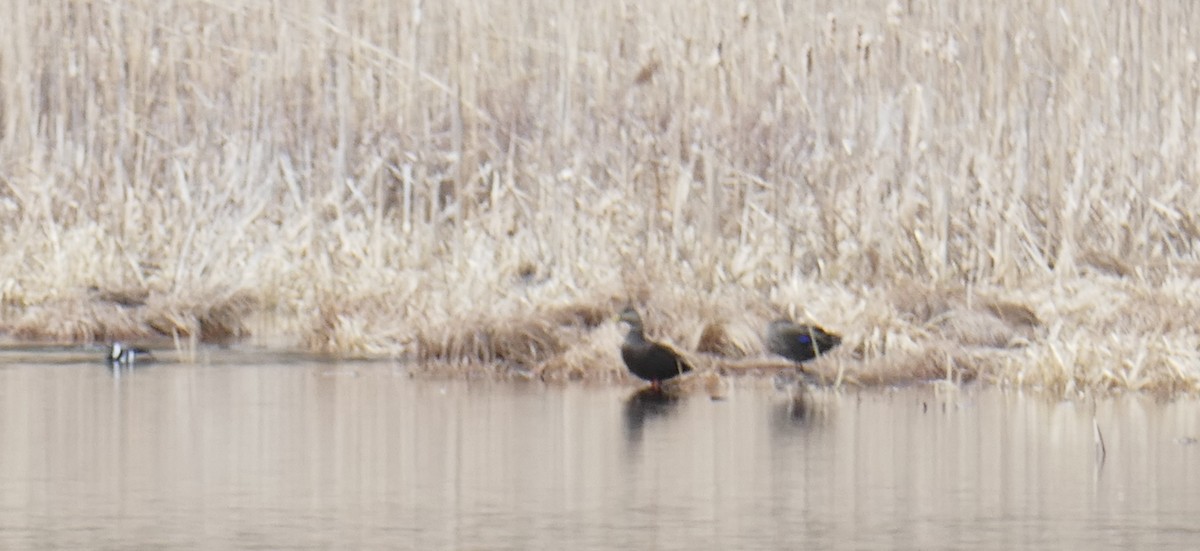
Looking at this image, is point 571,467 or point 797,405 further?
point 797,405

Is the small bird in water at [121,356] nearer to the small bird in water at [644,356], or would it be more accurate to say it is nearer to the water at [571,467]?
the water at [571,467]

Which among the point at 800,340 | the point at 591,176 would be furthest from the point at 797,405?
the point at 591,176

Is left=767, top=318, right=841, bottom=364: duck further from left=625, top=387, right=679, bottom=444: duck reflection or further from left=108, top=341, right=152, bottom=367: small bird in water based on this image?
left=108, top=341, right=152, bottom=367: small bird in water

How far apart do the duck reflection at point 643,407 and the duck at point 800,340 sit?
2.07 feet

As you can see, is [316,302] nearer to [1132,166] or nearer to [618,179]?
[618,179]

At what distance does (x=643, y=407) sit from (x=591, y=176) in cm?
497

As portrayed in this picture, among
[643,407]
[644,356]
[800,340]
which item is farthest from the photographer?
[800,340]

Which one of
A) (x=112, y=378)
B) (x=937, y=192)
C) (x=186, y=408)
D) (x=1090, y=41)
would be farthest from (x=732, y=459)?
(x=1090, y=41)

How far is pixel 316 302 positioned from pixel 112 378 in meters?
2.51

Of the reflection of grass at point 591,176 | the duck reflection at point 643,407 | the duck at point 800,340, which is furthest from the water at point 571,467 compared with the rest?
the reflection of grass at point 591,176

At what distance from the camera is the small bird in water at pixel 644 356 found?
11312 millimetres

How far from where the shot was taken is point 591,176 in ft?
50.5

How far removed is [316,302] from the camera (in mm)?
14289

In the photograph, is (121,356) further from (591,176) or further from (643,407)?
(591,176)
